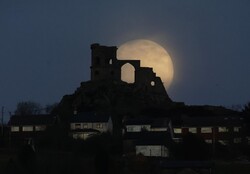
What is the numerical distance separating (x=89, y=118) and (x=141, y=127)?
7808 millimetres

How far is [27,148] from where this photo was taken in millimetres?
53219

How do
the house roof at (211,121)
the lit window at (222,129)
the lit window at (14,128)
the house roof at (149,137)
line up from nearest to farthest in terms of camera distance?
the house roof at (149,137), the lit window at (222,129), the house roof at (211,121), the lit window at (14,128)

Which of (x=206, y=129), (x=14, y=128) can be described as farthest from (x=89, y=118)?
(x=206, y=129)

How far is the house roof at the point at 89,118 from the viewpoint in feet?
277

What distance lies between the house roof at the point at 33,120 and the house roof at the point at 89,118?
259 centimetres

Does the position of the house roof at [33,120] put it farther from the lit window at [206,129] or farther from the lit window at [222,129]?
the lit window at [222,129]

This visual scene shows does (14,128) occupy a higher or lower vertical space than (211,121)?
lower

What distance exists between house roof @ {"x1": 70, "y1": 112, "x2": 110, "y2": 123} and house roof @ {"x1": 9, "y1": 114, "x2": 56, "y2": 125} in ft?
8.48

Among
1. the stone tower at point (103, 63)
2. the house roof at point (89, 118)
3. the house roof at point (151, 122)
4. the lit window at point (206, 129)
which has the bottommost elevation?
the lit window at point (206, 129)

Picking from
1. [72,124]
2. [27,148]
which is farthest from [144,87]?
[27,148]

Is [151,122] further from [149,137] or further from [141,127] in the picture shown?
[149,137]

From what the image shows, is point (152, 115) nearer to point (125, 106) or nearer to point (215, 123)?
point (125, 106)

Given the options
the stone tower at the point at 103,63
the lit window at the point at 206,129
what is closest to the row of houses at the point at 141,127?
the lit window at the point at 206,129

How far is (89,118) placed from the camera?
279 ft
